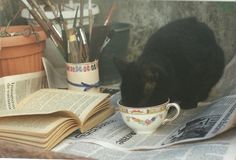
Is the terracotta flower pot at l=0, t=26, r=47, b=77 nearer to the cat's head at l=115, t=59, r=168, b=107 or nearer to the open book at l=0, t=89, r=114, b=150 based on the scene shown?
the open book at l=0, t=89, r=114, b=150

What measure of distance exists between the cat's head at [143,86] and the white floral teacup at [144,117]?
0.03m

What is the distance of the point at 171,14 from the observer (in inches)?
53.6

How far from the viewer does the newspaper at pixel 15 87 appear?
117 cm

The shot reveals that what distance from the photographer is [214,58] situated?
121cm

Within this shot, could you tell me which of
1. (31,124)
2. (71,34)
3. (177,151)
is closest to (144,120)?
(177,151)

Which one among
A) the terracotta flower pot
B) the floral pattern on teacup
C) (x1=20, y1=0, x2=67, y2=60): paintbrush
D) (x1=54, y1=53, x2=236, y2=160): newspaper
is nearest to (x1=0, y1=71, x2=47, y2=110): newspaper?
the terracotta flower pot

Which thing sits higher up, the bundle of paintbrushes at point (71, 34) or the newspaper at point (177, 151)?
the bundle of paintbrushes at point (71, 34)

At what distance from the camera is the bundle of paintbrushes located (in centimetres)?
124

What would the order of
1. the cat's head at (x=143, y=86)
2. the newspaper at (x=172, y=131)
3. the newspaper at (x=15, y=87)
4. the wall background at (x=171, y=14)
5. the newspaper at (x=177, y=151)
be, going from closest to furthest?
the newspaper at (x=177, y=151) < the newspaper at (x=172, y=131) < the cat's head at (x=143, y=86) < the newspaper at (x=15, y=87) < the wall background at (x=171, y=14)

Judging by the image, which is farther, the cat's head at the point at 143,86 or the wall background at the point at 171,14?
the wall background at the point at 171,14

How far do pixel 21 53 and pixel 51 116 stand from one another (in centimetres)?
31

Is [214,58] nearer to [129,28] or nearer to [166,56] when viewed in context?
[166,56]

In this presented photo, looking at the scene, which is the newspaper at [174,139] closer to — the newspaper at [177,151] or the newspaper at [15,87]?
the newspaper at [177,151]

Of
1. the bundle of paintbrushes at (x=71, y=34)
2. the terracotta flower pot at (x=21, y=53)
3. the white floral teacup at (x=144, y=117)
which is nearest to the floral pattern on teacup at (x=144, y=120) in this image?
the white floral teacup at (x=144, y=117)
